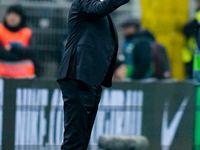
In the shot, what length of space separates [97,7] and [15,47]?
Answer: 384cm

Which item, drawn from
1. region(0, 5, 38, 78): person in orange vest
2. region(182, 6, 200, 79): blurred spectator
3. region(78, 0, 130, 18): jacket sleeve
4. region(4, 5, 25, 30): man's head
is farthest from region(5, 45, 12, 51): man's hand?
region(78, 0, 130, 18): jacket sleeve

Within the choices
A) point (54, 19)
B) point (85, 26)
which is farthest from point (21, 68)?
point (85, 26)

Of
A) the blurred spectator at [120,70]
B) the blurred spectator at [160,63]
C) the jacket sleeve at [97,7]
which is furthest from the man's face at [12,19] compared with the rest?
the jacket sleeve at [97,7]

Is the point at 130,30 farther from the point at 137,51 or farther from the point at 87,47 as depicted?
the point at 87,47

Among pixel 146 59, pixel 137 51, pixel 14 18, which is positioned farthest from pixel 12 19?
pixel 146 59

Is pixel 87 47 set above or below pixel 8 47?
above

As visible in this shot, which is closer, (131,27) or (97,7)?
(97,7)

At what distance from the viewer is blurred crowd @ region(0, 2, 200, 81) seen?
28.9 ft

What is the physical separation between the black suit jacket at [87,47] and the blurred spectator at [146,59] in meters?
3.47

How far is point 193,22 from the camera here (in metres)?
10.1

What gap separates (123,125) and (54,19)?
3.30m

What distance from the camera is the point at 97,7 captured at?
5137 mm

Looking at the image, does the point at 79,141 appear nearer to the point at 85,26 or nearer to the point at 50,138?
the point at 85,26

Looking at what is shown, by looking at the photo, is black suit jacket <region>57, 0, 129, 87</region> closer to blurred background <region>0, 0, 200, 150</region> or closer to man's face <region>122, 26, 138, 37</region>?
blurred background <region>0, 0, 200, 150</region>
